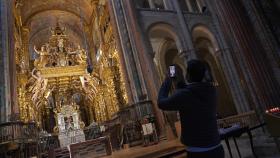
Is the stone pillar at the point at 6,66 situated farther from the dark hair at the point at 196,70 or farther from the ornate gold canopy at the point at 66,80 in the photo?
the dark hair at the point at 196,70

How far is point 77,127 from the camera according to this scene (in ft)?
54.5

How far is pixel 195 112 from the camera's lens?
1681 mm

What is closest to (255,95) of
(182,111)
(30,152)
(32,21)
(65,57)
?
(182,111)

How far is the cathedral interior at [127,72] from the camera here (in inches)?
176

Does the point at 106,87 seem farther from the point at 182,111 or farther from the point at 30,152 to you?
the point at 182,111

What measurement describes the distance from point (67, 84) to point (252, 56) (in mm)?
16413

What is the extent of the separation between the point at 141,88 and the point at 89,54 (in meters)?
12.1

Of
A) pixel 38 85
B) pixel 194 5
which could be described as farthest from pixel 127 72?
pixel 194 5

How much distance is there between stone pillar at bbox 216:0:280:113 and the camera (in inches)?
167

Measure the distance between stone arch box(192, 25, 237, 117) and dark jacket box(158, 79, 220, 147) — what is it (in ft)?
45.0

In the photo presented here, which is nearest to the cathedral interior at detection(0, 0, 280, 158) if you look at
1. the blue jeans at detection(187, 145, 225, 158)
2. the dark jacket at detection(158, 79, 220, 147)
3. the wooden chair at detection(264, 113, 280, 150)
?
the wooden chair at detection(264, 113, 280, 150)

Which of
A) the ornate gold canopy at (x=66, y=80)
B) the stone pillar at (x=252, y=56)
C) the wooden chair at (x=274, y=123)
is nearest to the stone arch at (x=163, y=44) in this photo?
the ornate gold canopy at (x=66, y=80)

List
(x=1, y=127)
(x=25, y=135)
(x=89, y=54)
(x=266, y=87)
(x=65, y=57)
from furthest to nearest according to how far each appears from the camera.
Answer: (x=89, y=54), (x=65, y=57), (x=25, y=135), (x=1, y=127), (x=266, y=87)

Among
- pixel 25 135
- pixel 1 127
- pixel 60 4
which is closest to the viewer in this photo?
pixel 1 127
